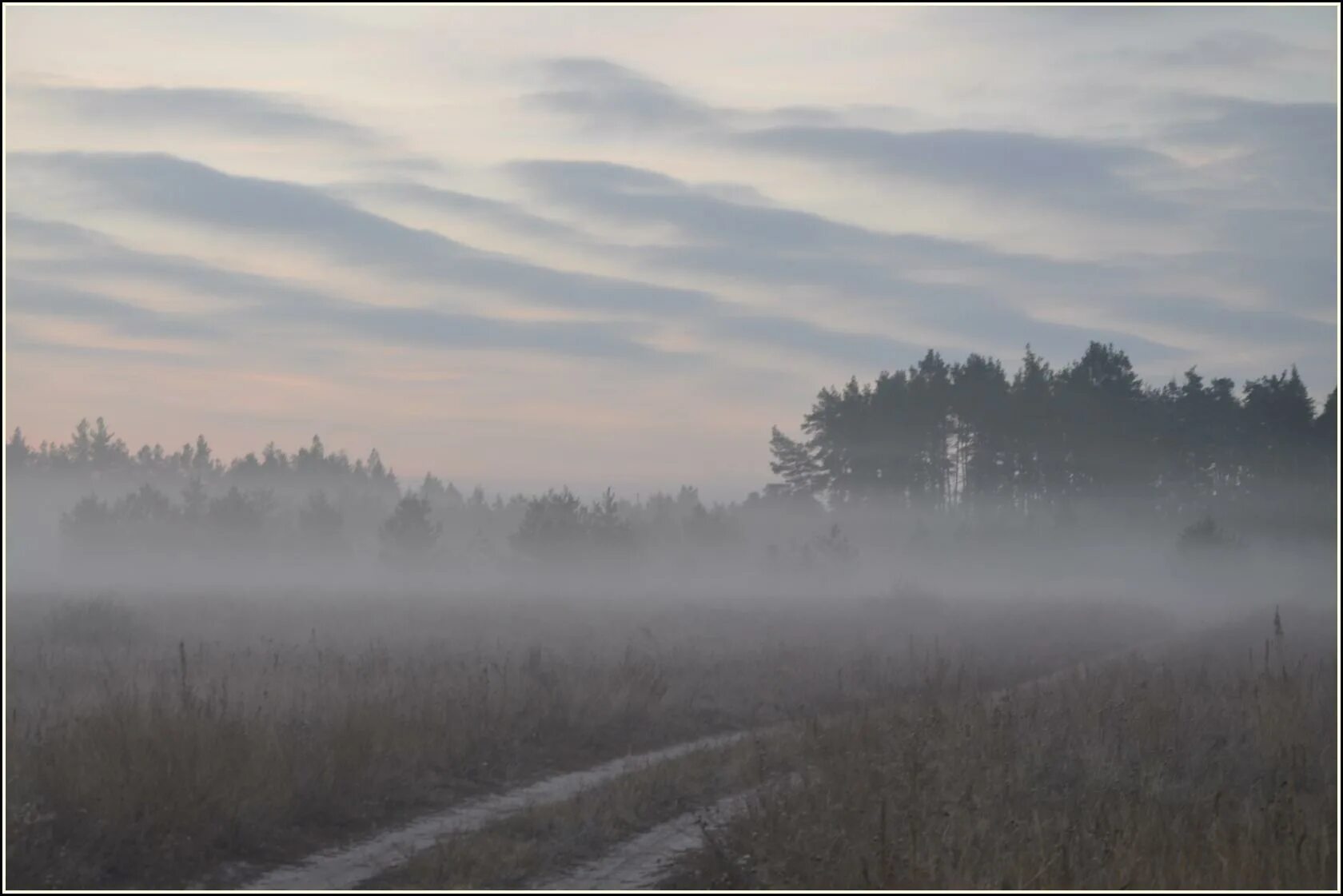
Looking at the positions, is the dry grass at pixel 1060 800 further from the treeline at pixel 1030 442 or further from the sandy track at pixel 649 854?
the treeline at pixel 1030 442

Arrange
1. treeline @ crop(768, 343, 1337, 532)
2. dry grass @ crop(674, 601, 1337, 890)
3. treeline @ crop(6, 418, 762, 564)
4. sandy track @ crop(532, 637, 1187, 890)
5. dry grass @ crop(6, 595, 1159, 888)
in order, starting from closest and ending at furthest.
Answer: dry grass @ crop(674, 601, 1337, 890), sandy track @ crop(532, 637, 1187, 890), dry grass @ crop(6, 595, 1159, 888), treeline @ crop(6, 418, 762, 564), treeline @ crop(768, 343, 1337, 532)

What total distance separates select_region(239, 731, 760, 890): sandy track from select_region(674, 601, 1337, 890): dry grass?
2.10 m

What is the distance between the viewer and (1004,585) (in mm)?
61312

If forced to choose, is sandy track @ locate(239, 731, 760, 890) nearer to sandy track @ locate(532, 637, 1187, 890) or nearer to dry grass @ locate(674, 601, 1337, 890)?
sandy track @ locate(532, 637, 1187, 890)

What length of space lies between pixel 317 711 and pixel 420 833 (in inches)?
120

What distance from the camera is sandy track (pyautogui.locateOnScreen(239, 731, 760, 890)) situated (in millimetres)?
→ 8172

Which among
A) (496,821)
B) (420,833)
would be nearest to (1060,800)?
(496,821)

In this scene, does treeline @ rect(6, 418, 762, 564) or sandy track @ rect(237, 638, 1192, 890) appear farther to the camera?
treeline @ rect(6, 418, 762, 564)

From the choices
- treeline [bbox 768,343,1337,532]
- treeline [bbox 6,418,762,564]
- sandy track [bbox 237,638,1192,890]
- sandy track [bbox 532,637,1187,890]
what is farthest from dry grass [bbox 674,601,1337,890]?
treeline [bbox 768,343,1337,532]

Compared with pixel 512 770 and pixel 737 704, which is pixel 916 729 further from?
pixel 737 704

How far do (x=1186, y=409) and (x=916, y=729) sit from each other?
60210mm

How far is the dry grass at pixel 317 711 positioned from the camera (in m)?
8.53

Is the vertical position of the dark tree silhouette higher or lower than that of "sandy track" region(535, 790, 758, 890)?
higher

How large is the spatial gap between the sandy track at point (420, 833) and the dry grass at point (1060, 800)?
6.89ft
